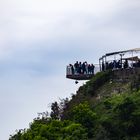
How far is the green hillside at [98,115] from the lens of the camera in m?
46.1

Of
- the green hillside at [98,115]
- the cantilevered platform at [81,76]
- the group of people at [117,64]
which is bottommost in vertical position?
the green hillside at [98,115]

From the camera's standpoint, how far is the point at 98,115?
50.8 m

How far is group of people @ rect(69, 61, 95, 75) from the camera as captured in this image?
5831 cm

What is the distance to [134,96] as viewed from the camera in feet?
155

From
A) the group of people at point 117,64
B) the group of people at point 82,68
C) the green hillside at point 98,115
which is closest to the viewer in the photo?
the green hillside at point 98,115

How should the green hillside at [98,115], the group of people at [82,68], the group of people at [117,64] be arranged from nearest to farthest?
the green hillside at [98,115] < the group of people at [117,64] < the group of people at [82,68]

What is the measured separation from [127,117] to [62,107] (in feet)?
48.4

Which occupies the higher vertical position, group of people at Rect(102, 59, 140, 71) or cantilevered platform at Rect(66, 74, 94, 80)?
group of people at Rect(102, 59, 140, 71)

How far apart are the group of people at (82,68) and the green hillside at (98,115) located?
1.10 meters

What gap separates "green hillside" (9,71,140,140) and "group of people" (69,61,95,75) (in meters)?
1.10

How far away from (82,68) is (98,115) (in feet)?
27.1

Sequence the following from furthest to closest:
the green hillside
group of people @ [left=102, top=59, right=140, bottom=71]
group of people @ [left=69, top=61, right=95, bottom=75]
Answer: group of people @ [left=69, top=61, right=95, bottom=75] < group of people @ [left=102, top=59, right=140, bottom=71] < the green hillside

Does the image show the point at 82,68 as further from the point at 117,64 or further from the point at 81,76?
the point at 117,64

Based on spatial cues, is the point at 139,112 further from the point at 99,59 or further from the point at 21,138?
the point at 99,59
